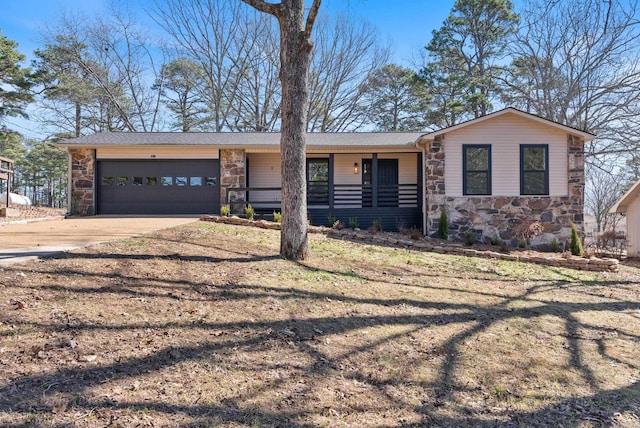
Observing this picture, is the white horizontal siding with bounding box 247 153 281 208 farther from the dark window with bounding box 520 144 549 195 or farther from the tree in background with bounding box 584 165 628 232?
the tree in background with bounding box 584 165 628 232

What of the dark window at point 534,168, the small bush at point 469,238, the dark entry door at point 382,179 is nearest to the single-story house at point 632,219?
the dark window at point 534,168

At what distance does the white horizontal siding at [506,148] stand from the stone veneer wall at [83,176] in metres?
11.6

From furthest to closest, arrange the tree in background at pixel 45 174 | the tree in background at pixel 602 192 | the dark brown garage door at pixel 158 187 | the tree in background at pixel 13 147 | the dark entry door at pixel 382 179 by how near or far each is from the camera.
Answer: the tree in background at pixel 45 174 → the tree in background at pixel 602 192 → the tree in background at pixel 13 147 → the dark entry door at pixel 382 179 → the dark brown garage door at pixel 158 187

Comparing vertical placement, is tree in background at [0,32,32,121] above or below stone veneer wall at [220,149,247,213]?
above

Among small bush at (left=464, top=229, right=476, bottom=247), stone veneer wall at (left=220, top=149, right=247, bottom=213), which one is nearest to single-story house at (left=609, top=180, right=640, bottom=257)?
small bush at (left=464, top=229, right=476, bottom=247)

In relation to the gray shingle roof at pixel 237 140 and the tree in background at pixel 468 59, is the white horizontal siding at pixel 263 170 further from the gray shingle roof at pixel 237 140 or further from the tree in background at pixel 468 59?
the tree in background at pixel 468 59

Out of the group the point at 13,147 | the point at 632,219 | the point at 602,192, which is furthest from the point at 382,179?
the point at 13,147

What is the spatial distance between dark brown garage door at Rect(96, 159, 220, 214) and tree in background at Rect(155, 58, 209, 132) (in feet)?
38.9

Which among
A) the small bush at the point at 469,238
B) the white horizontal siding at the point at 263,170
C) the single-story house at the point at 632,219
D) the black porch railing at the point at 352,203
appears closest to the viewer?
the small bush at the point at 469,238

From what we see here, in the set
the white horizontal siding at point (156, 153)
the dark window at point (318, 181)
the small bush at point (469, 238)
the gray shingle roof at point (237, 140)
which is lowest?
the small bush at point (469, 238)

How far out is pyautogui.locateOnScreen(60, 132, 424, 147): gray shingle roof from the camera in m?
13.3

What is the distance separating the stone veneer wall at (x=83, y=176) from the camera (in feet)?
45.2

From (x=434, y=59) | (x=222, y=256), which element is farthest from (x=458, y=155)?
(x=434, y=59)

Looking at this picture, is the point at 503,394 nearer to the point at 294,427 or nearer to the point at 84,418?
the point at 294,427
